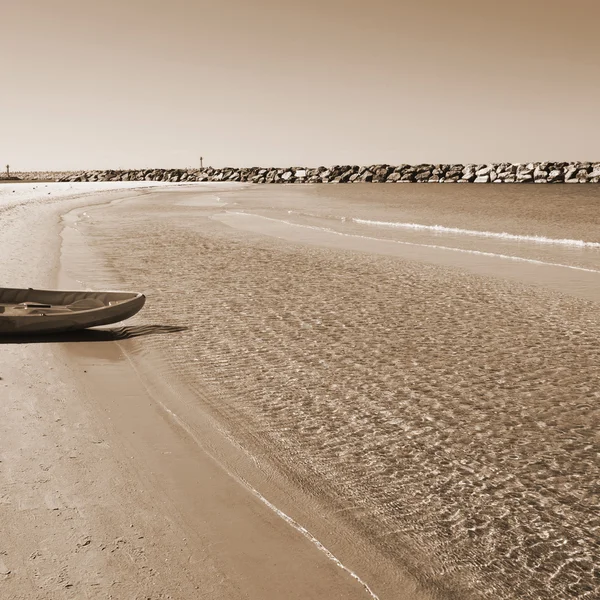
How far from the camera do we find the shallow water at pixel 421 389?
3510mm

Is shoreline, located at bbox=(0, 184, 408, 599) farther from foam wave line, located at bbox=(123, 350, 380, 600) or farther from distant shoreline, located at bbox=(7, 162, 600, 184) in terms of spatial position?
distant shoreline, located at bbox=(7, 162, 600, 184)

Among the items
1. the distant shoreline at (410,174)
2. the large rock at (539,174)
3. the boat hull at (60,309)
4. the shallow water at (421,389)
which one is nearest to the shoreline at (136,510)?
the shallow water at (421,389)

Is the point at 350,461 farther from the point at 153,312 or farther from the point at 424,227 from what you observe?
the point at 424,227

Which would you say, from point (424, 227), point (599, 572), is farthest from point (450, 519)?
point (424, 227)

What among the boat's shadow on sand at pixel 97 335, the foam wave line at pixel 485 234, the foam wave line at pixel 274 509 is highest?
the foam wave line at pixel 274 509

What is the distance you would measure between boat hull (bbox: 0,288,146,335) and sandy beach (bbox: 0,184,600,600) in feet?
0.66

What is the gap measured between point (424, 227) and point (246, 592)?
22.0 meters

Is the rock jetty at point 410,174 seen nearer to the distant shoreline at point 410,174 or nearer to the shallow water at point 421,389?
the distant shoreline at point 410,174

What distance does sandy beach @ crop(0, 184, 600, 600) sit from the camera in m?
3.17

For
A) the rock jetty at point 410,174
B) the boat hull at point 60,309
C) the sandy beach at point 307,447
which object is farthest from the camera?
the rock jetty at point 410,174

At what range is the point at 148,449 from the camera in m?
4.50

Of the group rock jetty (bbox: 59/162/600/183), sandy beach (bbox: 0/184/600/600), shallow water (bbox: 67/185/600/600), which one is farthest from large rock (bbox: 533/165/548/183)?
sandy beach (bbox: 0/184/600/600)

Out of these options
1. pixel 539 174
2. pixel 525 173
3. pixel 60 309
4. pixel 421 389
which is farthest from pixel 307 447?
pixel 539 174

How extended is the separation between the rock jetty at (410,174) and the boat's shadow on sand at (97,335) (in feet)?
307
